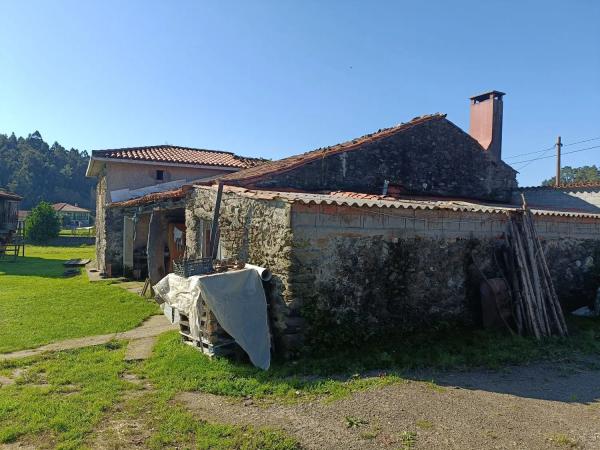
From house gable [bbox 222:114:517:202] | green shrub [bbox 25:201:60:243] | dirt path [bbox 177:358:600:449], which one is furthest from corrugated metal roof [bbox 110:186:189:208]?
green shrub [bbox 25:201:60:243]

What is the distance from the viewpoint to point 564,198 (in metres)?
13.8

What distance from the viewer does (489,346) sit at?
23.0 ft

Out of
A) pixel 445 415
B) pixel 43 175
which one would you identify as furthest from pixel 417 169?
pixel 43 175

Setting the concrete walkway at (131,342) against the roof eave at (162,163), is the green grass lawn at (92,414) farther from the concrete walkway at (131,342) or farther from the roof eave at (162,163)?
the roof eave at (162,163)

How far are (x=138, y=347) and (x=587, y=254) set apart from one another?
9.05 metres

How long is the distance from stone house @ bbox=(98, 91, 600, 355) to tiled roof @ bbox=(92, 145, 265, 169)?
18.1 feet

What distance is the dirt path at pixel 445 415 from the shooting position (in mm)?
4223

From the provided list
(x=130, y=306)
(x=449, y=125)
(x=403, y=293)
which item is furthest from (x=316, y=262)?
(x=449, y=125)

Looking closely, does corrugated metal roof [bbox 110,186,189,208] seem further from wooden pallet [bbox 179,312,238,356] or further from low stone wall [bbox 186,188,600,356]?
wooden pallet [bbox 179,312,238,356]

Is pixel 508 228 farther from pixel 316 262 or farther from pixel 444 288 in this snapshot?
pixel 316 262

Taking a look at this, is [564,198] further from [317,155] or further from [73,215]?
[73,215]

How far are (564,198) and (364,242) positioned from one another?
9.71 m

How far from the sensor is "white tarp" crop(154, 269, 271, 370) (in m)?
6.27

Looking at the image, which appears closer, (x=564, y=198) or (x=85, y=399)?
(x=85, y=399)
